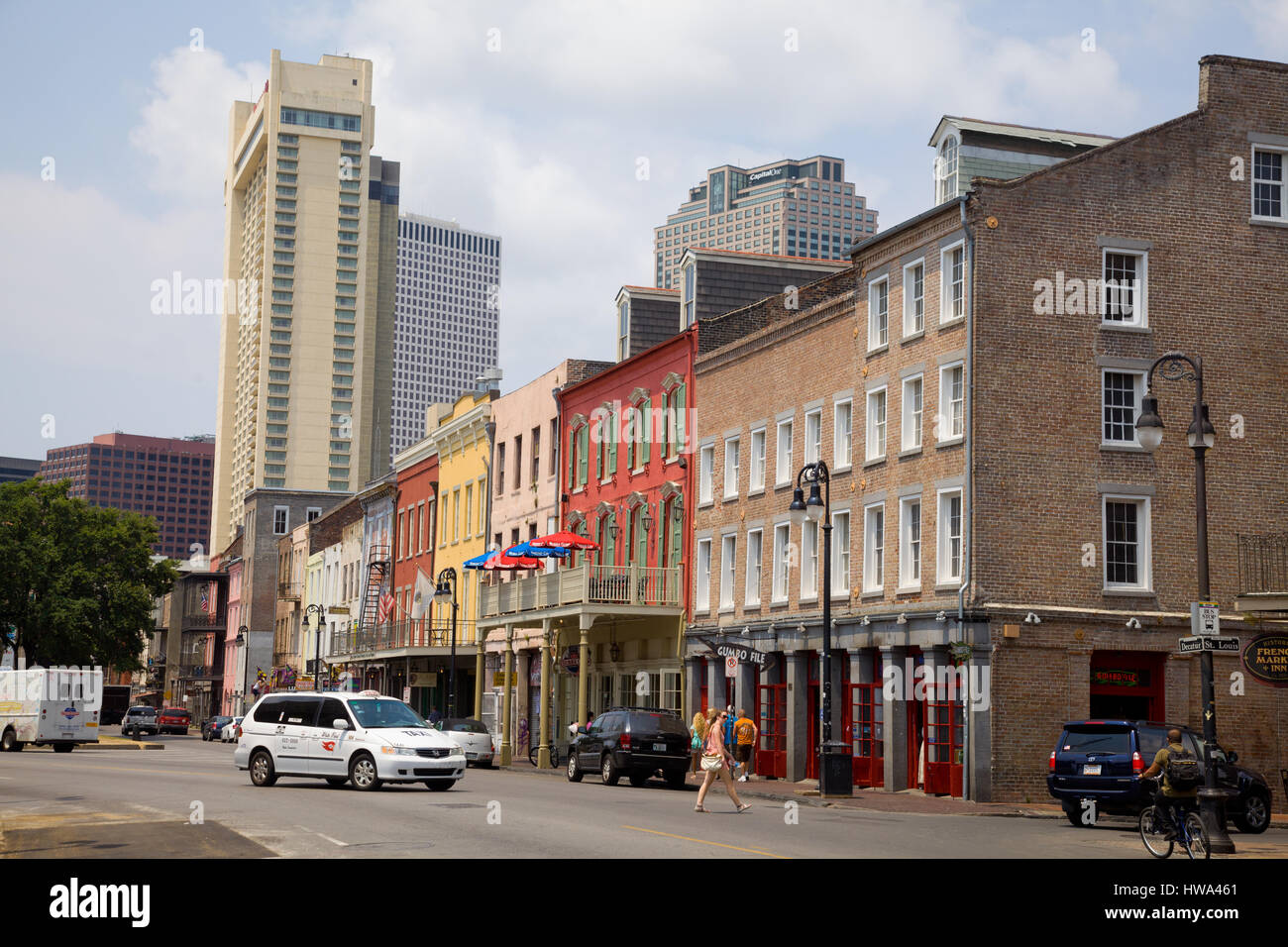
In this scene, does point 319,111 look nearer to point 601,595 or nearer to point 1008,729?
point 601,595

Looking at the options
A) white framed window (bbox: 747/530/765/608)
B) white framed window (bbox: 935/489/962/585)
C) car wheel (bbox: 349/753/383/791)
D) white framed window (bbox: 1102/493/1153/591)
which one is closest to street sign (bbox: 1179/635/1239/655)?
white framed window (bbox: 935/489/962/585)

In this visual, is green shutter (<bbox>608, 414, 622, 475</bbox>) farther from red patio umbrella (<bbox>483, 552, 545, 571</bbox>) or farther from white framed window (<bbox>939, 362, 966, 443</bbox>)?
white framed window (<bbox>939, 362, 966, 443</bbox>)

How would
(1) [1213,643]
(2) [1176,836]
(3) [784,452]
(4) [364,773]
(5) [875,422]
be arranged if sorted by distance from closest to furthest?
(2) [1176,836], (1) [1213,643], (4) [364,773], (5) [875,422], (3) [784,452]

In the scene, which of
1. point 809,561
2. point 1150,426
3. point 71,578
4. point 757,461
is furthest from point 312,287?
point 1150,426

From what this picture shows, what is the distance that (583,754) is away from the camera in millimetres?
35250

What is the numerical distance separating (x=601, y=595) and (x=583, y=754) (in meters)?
8.60

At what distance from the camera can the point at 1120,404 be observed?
32219mm

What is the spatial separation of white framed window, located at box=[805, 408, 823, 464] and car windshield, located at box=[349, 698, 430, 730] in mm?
13860

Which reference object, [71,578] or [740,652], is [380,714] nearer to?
[740,652]

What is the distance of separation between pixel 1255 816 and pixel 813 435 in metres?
15.7

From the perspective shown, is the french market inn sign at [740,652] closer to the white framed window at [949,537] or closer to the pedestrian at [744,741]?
the pedestrian at [744,741]

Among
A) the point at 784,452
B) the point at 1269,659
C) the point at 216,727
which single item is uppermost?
the point at 784,452

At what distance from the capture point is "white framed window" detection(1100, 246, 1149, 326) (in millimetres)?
32438

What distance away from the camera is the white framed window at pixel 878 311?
116 feet
